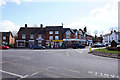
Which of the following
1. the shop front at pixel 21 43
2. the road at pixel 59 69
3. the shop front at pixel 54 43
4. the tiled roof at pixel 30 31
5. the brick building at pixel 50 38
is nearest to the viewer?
the road at pixel 59 69

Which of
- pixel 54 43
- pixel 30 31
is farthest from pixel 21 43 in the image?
pixel 54 43

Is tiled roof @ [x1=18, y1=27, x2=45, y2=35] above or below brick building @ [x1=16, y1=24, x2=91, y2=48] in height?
above

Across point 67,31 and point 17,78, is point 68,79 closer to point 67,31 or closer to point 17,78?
point 17,78

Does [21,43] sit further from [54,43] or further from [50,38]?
[54,43]

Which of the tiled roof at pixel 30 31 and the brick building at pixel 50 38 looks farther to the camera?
the tiled roof at pixel 30 31

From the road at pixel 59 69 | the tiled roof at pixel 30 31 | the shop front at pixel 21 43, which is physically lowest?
the road at pixel 59 69

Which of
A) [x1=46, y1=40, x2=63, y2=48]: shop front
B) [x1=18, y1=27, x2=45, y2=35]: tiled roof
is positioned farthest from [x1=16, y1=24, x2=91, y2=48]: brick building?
[x1=18, y1=27, x2=45, y2=35]: tiled roof

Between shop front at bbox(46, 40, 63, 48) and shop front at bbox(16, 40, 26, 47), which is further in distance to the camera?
shop front at bbox(16, 40, 26, 47)

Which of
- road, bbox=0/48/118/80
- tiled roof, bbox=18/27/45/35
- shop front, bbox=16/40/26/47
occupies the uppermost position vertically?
tiled roof, bbox=18/27/45/35

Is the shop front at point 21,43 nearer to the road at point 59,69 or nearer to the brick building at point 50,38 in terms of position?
the brick building at point 50,38

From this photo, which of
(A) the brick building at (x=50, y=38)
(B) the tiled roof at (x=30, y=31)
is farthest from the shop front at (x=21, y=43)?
(B) the tiled roof at (x=30, y=31)

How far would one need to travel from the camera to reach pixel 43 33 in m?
39.7

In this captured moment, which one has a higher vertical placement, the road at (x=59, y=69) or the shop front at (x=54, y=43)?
the shop front at (x=54, y=43)

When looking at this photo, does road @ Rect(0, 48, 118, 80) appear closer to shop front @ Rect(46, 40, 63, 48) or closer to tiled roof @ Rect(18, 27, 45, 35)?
shop front @ Rect(46, 40, 63, 48)
